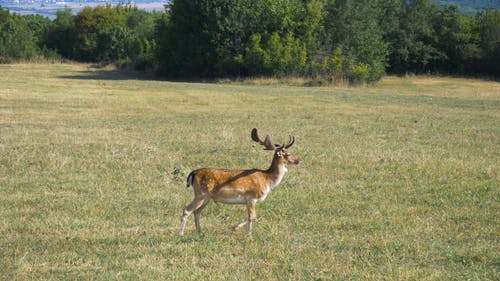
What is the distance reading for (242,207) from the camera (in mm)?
11141

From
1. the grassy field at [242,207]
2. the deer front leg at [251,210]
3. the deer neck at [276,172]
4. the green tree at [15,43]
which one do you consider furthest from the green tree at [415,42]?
the deer front leg at [251,210]

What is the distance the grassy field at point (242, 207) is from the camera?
7.89 metres

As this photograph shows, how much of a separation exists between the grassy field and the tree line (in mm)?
25909

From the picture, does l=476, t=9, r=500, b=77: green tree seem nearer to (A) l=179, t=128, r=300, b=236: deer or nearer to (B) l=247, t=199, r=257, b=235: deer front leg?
(A) l=179, t=128, r=300, b=236: deer

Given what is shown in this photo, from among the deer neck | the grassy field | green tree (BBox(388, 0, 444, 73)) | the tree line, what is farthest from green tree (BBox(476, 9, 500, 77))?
the deer neck

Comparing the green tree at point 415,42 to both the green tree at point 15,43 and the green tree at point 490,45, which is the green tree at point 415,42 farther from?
the green tree at point 15,43

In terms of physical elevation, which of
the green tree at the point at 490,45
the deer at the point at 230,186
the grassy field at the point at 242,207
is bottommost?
the grassy field at the point at 242,207

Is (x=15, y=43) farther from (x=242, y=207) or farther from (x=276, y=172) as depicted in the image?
(x=276, y=172)

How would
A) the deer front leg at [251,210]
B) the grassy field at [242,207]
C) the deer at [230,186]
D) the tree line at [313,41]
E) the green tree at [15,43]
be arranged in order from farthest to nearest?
the green tree at [15,43] → the tree line at [313,41] → the deer front leg at [251,210] → the deer at [230,186] → the grassy field at [242,207]

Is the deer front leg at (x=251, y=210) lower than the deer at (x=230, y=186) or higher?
lower

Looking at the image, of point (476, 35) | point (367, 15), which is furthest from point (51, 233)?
point (476, 35)

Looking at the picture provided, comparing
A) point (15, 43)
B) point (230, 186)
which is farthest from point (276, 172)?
point (15, 43)

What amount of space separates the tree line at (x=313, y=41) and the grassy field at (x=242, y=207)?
25909 mm

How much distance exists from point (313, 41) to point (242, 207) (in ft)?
137
